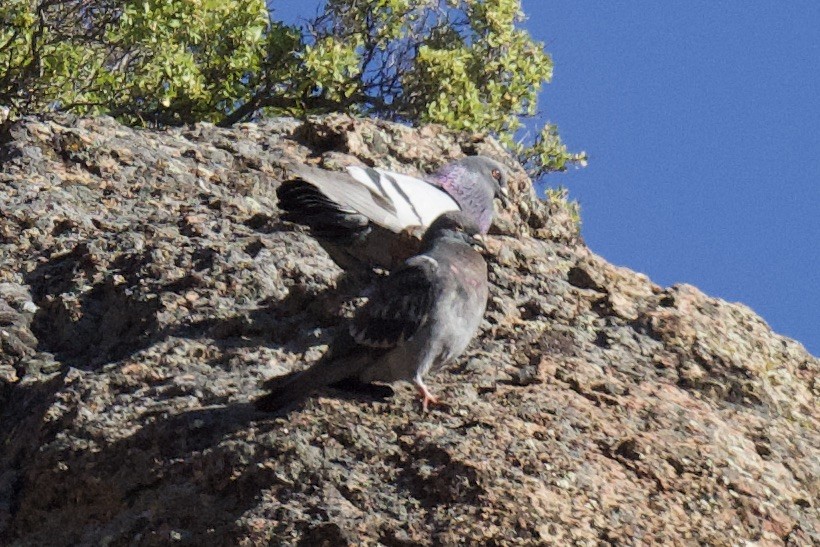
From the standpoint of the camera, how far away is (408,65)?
11547 millimetres

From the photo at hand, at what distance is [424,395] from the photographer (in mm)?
4543

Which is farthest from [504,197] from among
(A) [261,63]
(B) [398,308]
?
(A) [261,63]

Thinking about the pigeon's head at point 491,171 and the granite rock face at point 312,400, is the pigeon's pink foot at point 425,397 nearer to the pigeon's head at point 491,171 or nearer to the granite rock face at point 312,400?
the granite rock face at point 312,400

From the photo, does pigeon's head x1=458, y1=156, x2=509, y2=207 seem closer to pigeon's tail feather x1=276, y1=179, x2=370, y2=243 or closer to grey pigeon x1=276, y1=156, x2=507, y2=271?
grey pigeon x1=276, y1=156, x2=507, y2=271

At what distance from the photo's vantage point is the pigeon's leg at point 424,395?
4.53 metres

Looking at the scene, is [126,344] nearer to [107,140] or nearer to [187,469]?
[187,469]

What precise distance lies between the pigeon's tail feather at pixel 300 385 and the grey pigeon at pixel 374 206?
39.4 inches

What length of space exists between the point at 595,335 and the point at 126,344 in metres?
1.83

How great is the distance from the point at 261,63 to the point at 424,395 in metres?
6.84

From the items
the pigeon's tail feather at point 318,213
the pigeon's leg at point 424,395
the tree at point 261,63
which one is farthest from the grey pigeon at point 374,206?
the tree at point 261,63

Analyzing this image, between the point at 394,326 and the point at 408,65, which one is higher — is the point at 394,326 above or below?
below

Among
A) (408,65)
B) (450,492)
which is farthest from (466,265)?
(408,65)

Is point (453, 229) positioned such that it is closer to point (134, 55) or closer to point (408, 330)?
point (408, 330)

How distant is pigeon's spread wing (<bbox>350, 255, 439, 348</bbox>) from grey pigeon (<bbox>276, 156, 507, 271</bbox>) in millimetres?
568
